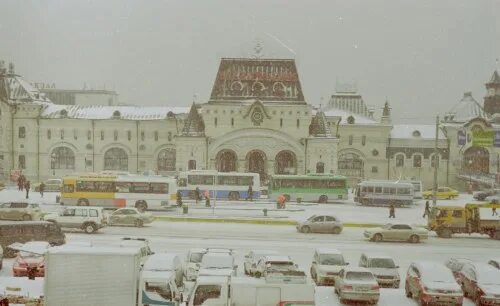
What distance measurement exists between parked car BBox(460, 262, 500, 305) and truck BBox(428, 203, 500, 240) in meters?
7.57

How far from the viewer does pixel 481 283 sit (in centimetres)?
1480

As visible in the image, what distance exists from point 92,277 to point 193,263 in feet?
11.8

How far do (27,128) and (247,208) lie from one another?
15353 mm

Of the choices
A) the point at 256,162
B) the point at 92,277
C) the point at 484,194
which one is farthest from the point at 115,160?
the point at 92,277

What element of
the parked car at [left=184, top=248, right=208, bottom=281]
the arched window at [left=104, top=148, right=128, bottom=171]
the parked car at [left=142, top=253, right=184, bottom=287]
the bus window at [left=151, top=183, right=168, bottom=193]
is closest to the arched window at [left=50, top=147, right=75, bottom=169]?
the arched window at [left=104, top=148, right=128, bottom=171]

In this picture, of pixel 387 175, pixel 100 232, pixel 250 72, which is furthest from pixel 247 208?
pixel 387 175

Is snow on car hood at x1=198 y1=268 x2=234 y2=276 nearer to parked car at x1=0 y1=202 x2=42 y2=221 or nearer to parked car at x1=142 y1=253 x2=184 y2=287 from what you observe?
parked car at x1=142 y1=253 x2=184 y2=287

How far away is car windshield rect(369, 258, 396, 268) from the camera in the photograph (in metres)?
16.4

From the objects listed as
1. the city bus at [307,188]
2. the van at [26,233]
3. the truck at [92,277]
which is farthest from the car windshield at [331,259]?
the city bus at [307,188]

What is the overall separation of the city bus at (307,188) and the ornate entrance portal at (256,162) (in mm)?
6179

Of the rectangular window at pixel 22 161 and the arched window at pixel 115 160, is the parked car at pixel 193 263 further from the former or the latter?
the arched window at pixel 115 160

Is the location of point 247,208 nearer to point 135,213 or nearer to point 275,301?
point 135,213

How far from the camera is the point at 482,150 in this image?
135 ft

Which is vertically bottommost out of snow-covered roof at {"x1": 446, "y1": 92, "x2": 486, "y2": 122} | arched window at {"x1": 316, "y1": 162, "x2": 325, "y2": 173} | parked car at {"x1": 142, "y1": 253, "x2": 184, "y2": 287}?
parked car at {"x1": 142, "y1": 253, "x2": 184, "y2": 287}
